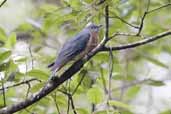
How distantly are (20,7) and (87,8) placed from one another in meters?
2.91

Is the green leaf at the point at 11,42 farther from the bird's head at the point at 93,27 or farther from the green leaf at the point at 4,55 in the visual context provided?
the bird's head at the point at 93,27

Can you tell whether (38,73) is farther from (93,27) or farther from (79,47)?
(93,27)

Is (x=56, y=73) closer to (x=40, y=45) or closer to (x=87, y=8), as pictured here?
(x=87, y=8)

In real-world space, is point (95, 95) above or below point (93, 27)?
below

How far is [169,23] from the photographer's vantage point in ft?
5.10

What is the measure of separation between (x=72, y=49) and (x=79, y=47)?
3cm

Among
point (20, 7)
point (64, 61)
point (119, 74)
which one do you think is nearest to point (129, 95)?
point (119, 74)

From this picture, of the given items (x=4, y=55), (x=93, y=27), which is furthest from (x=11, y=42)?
(x=93, y=27)

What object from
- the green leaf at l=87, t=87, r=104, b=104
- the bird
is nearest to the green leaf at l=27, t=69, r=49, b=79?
the bird

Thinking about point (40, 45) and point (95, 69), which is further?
point (40, 45)

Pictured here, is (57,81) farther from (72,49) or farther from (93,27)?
(93,27)

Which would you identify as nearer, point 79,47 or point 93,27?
point 79,47

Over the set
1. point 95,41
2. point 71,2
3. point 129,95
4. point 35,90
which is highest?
point 71,2

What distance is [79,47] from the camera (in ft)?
3.88
